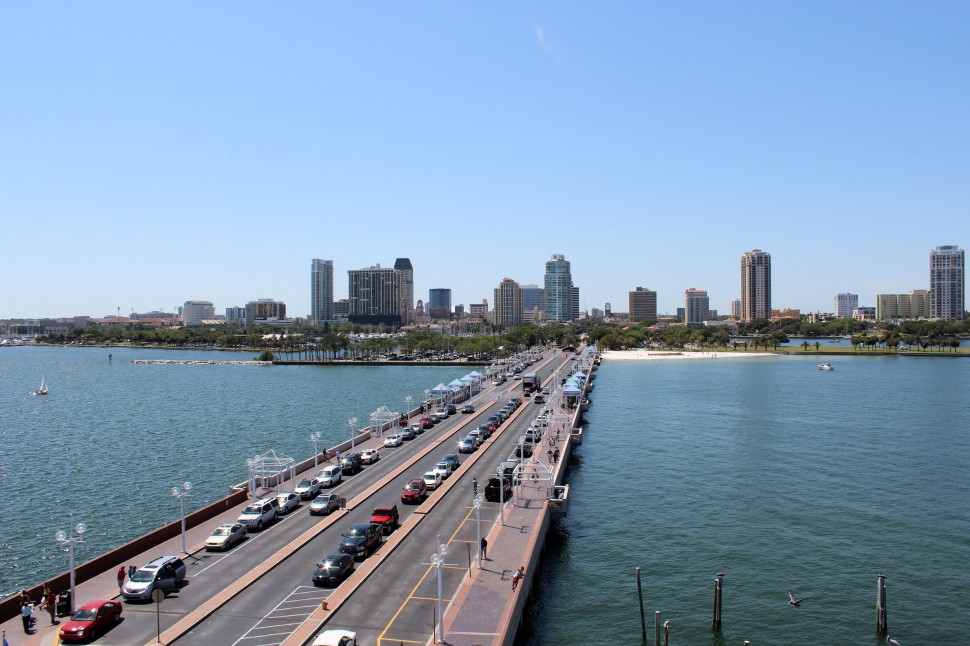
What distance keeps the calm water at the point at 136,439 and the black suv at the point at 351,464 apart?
9956mm

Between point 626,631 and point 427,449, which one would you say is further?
point 427,449

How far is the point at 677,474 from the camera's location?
54875 mm

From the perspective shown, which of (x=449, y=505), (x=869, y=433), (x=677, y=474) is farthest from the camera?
(x=869, y=433)

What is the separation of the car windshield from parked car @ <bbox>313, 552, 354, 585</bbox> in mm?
6044

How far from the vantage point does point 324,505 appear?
36.6 m

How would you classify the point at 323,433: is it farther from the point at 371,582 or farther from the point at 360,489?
the point at 371,582

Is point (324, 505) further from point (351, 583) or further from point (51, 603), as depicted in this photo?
point (51, 603)

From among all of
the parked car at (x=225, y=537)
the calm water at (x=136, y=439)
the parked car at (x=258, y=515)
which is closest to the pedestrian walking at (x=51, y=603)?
the parked car at (x=225, y=537)

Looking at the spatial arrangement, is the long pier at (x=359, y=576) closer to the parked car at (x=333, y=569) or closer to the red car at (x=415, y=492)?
the parked car at (x=333, y=569)

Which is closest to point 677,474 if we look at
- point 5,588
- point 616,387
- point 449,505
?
point 449,505

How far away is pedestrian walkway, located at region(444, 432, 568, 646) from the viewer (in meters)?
22.5

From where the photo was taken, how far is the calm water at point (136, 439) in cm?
4269

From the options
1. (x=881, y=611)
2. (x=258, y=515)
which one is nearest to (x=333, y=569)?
(x=258, y=515)

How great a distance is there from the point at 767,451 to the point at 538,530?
3841 centimetres
